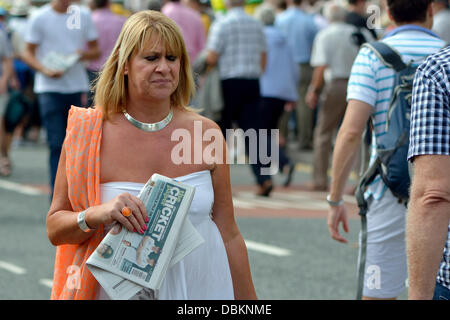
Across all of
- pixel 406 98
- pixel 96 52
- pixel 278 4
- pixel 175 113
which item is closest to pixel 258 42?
pixel 96 52

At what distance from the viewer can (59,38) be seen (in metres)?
9.10

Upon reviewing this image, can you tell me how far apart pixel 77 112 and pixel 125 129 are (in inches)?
6.4

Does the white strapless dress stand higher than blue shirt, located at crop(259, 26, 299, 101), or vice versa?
the white strapless dress

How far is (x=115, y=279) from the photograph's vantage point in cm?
282

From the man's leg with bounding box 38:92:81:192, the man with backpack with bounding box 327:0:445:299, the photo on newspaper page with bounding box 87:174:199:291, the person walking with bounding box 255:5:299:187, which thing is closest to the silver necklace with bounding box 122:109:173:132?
the photo on newspaper page with bounding box 87:174:199:291

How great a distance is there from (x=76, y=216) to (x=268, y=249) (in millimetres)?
5093

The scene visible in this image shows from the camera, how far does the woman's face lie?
3059mm

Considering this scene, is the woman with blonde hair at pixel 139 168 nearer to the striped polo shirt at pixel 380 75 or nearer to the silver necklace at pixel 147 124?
the silver necklace at pixel 147 124

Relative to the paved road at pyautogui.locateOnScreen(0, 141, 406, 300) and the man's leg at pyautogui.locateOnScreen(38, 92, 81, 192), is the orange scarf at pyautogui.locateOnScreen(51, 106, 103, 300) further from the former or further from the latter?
the man's leg at pyautogui.locateOnScreen(38, 92, 81, 192)

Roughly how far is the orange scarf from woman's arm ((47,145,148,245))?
0.13ft

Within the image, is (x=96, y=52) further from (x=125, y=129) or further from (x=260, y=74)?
(x=125, y=129)

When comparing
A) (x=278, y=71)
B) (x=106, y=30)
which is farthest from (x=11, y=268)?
(x=278, y=71)

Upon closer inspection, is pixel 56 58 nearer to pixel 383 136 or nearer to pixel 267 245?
pixel 267 245

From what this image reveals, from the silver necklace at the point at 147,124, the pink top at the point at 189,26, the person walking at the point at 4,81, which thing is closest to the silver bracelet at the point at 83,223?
the silver necklace at the point at 147,124
